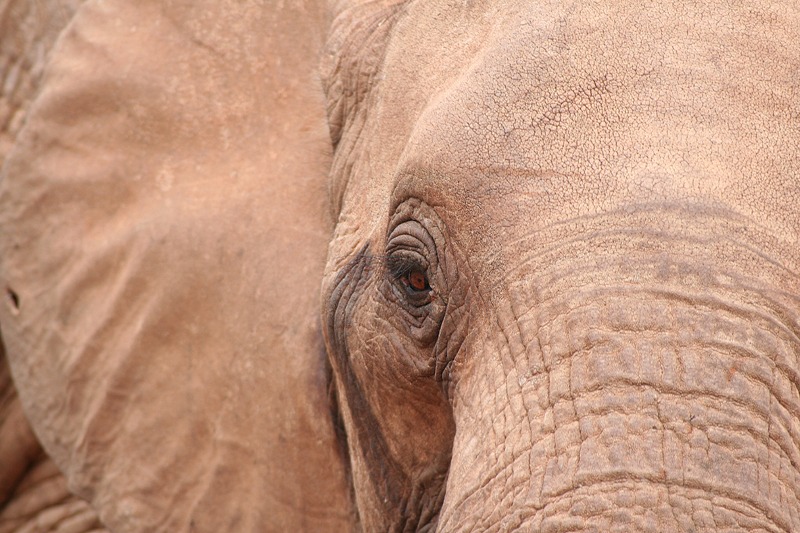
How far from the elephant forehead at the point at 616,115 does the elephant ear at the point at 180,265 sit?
656mm

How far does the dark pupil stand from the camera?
73.4 inches

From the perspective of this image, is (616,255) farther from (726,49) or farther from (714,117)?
(726,49)

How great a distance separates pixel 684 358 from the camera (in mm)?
1437

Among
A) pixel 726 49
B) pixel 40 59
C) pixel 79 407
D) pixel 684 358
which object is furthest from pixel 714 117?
pixel 40 59

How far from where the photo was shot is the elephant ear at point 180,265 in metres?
2.41

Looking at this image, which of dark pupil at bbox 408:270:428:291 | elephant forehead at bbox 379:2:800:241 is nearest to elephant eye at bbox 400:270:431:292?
dark pupil at bbox 408:270:428:291

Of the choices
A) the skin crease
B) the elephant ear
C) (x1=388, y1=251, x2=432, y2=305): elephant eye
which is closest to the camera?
the skin crease

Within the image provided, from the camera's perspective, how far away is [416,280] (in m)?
1.88

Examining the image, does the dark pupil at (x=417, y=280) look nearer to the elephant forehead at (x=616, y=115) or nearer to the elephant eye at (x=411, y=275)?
the elephant eye at (x=411, y=275)

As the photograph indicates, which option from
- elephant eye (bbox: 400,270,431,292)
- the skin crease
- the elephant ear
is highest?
the skin crease

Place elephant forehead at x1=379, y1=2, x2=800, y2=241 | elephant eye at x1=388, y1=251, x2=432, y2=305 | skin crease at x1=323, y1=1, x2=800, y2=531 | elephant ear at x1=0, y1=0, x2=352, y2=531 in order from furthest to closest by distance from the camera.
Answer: elephant ear at x1=0, y1=0, x2=352, y2=531
elephant eye at x1=388, y1=251, x2=432, y2=305
elephant forehead at x1=379, y1=2, x2=800, y2=241
skin crease at x1=323, y1=1, x2=800, y2=531

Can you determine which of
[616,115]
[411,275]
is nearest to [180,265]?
[411,275]

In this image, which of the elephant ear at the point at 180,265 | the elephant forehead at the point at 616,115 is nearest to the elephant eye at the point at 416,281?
the elephant forehead at the point at 616,115

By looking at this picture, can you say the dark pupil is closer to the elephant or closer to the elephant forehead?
the elephant
